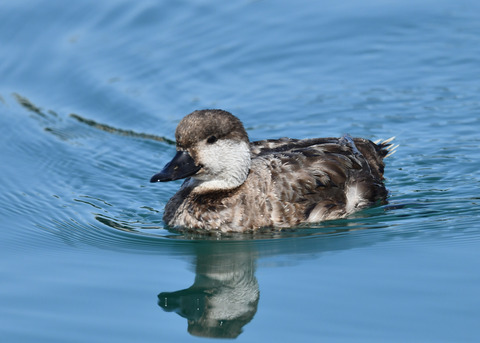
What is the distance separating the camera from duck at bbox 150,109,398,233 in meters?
8.73

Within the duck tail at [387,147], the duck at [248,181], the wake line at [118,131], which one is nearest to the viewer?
the duck at [248,181]

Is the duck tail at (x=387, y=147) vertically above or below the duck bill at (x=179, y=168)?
above

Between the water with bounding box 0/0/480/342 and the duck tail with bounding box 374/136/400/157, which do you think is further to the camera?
the duck tail with bounding box 374/136/400/157

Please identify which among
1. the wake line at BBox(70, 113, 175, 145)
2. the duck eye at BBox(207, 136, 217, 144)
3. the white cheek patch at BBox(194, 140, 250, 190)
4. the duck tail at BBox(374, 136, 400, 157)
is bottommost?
the white cheek patch at BBox(194, 140, 250, 190)

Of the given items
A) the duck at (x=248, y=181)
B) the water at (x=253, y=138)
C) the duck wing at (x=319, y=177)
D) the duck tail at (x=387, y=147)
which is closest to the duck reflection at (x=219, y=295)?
the water at (x=253, y=138)

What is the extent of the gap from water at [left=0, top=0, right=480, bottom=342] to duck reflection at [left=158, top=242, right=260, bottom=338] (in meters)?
0.02

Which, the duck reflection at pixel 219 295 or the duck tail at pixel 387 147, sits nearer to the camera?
the duck reflection at pixel 219 295

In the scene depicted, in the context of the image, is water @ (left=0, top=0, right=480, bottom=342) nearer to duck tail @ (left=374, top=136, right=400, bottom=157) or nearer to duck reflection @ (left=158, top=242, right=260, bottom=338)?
duck reflection @ (left=158, top=242, right=260, bottom=338)

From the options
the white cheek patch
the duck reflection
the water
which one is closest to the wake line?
the water

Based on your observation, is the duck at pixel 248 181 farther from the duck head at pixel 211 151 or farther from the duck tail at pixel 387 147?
the duck tail at pixel 387 147

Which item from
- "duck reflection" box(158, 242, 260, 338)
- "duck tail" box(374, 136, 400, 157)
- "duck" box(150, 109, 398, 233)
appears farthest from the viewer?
"duck tail" box(374, 136, 400, 157)

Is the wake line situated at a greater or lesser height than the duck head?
greater

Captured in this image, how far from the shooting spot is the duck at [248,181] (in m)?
8.73

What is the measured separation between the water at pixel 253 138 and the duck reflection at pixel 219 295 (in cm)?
2
